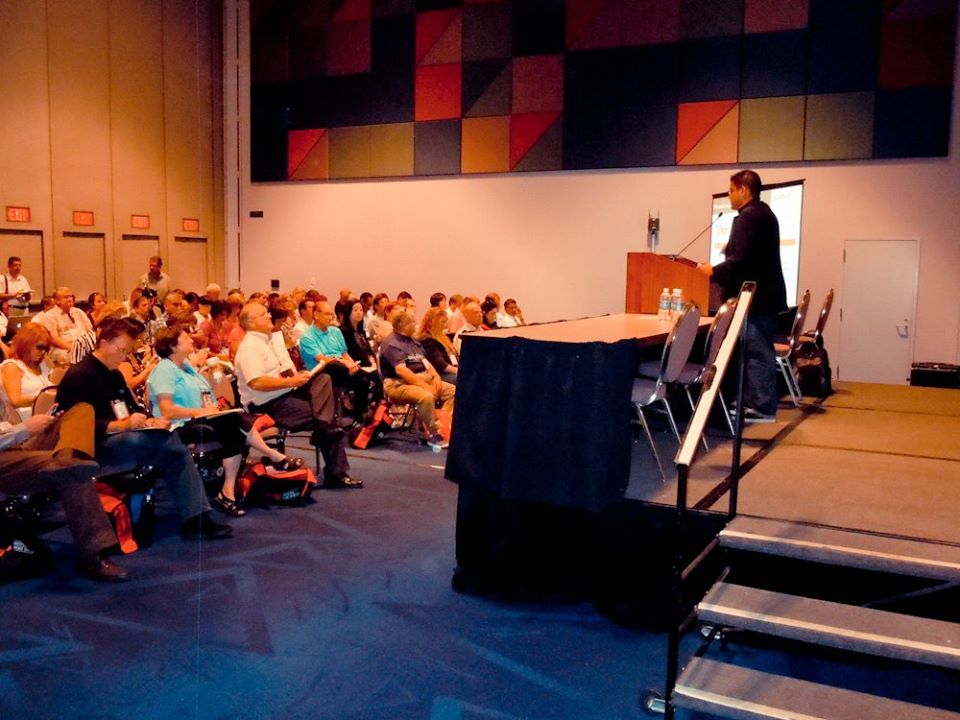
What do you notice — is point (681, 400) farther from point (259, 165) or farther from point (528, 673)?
point (259, 165)

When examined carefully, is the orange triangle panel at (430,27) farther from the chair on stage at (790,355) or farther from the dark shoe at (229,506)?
the dark shoe at (229,506)

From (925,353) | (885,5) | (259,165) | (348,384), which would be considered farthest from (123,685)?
(259,165)

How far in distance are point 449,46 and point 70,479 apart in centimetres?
→ 974

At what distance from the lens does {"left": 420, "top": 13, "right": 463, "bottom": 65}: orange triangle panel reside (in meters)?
12.3

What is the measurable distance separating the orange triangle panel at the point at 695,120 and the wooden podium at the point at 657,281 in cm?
516

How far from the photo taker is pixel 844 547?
308 centimetres

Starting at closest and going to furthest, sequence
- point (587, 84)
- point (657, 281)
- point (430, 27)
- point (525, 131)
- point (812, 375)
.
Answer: point (657, 281) → point (812, 375) → point (587, 84) → point (525, 131) → point (430, 27)

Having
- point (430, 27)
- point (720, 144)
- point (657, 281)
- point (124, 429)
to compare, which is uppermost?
point (430, 27)

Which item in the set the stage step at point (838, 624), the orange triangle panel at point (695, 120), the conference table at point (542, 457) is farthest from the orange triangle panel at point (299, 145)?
the stage step at point (838, 624)

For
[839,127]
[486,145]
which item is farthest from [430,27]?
[839,127]

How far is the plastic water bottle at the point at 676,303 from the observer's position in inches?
208

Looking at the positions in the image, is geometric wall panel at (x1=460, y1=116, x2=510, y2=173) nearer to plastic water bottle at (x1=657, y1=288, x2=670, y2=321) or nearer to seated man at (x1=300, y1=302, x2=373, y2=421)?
seated man at (x1=300, y1=302, x2=373, y2=421)

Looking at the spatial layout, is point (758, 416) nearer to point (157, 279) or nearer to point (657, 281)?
point (657, 281)

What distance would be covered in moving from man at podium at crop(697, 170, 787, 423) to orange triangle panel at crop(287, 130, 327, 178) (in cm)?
966
